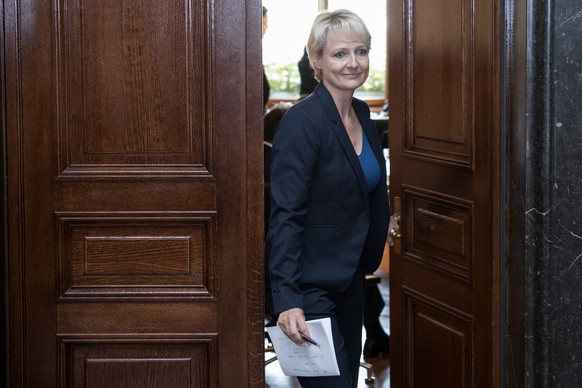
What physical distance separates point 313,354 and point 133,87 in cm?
88

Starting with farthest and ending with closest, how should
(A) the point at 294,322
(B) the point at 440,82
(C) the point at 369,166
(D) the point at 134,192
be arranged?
1. (B) the point at 440,82
2. (C) the point at 369,166
3. (D) the point at 134,192
4. (A) the point at 294,322

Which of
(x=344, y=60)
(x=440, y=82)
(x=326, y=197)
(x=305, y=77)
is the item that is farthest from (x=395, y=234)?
(x=305, y=77)

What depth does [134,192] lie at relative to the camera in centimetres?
292

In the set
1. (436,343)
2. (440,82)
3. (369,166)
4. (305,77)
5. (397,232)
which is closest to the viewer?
(369,166)

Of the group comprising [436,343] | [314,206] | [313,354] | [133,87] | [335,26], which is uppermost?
[335,26]

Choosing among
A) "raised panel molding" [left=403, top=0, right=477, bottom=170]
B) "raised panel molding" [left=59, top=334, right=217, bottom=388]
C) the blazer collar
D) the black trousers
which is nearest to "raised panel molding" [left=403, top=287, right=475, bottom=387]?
the black trousers

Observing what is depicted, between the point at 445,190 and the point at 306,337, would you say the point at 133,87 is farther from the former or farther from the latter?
the point at 445,190

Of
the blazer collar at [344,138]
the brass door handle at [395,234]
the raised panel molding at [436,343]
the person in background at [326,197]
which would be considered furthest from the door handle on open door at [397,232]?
the blazer collar at [344,138]

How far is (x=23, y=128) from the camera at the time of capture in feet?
9.48

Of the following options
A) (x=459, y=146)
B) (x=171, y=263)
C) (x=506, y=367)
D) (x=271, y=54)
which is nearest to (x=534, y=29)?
(x=459, y=146)

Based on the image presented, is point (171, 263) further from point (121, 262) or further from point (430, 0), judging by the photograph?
point (430, 0)

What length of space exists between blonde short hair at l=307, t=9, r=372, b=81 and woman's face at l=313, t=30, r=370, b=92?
0.01m

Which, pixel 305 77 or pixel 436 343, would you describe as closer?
pixel 436 343

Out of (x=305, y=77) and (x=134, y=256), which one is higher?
(x=305, y=77)
